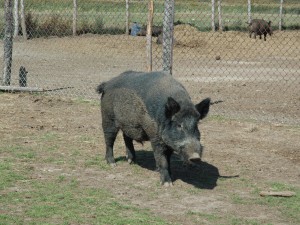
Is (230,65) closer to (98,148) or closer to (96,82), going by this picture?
(96,82)

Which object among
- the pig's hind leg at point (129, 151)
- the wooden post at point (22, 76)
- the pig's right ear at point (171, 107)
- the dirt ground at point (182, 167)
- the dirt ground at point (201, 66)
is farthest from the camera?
the wooden post at point (22, 76)

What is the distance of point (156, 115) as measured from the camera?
7.27m

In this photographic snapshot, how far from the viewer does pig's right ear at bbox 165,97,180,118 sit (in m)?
6.93

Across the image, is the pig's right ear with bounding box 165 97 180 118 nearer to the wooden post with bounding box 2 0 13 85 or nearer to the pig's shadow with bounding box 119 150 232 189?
the pig's shadow with bounding box 119 150 232 189

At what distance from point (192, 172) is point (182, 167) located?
289mm

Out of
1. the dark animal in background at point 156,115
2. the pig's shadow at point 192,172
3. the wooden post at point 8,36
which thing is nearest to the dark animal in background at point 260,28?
the wooden post at point 8,36

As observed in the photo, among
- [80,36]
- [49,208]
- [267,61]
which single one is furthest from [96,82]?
[80,36]

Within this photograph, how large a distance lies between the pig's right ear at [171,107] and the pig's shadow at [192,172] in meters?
0.82

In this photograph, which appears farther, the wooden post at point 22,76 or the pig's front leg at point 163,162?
the wooden post at point 22,76

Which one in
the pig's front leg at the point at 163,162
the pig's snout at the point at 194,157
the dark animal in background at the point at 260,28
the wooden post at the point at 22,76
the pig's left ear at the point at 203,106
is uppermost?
the dark animal in background at the point at 260,28

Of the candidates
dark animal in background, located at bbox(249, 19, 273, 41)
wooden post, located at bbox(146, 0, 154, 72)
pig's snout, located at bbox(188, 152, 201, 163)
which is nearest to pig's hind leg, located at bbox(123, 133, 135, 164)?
pig's snout, located at bbox(188, 152, 201, 163)

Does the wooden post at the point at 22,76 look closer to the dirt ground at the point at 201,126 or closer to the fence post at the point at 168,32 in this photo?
the dirt ground at the point at 201,126

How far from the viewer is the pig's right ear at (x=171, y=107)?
6.93m

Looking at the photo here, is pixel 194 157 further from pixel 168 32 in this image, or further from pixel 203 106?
pixel 168 32
